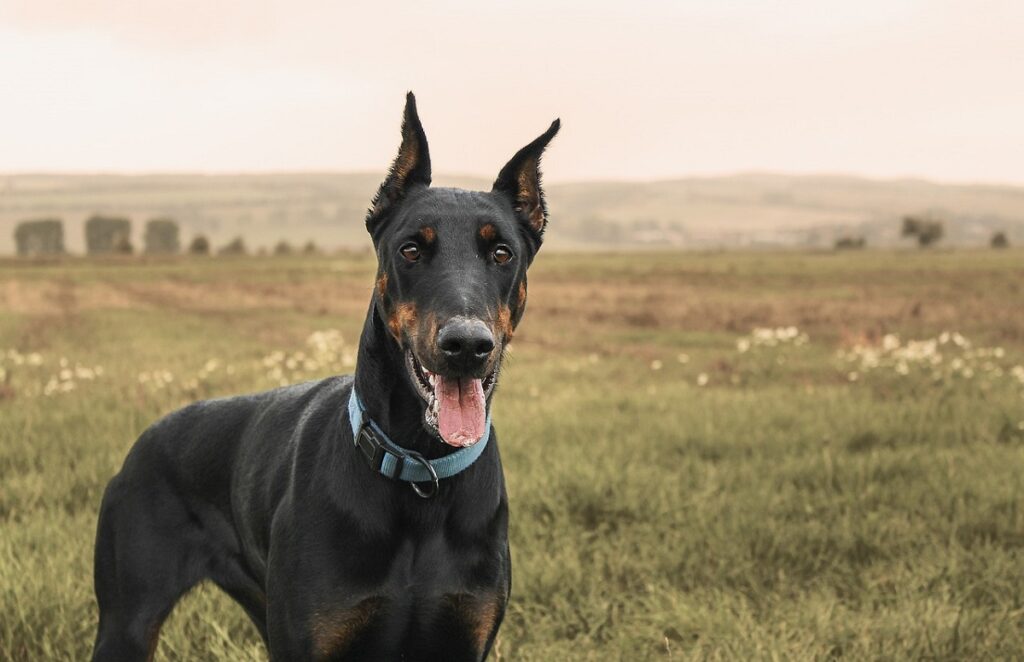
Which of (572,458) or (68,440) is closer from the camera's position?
(572,458)

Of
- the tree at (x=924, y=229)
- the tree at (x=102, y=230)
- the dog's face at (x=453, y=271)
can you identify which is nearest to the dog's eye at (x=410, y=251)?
the dog's face at (x=453, y=271)

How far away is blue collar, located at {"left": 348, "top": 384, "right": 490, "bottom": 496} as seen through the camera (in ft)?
9.80

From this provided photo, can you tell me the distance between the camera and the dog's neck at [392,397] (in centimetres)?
307

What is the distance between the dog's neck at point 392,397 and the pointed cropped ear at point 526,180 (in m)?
0.77

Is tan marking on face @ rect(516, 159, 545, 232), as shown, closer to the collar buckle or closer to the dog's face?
the dog's face

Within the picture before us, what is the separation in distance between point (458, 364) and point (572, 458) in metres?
→ 4.30

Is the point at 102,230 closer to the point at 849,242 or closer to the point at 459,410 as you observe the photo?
the point at 849,242

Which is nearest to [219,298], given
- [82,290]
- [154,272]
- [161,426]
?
[82,290]

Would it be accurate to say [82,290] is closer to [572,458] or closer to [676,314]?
[676,314]

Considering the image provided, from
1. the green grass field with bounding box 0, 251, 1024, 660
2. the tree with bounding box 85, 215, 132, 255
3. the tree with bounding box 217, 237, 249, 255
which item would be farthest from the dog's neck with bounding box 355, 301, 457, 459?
the tree with bounding box 85, 215, 132, 255

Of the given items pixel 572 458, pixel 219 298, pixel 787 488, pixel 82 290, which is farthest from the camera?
pixel 82 290

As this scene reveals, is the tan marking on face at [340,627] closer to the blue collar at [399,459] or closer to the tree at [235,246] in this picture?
the blue collar at [399,459]

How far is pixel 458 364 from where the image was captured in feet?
8.82

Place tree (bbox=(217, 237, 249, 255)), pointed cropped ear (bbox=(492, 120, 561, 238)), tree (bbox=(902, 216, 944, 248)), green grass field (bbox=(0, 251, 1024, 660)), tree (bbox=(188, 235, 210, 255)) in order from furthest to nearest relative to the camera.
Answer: tree (bbox=(902, 216, 944, 248)) < tree (bbox=(188, 235, 210, 255)) < tree (bbox=(217, 237, 249, 255)) < green grass field (bbox=(0, 251, 1024, 660)) < pointed cropped ear (bbox=(492, 120, 561, 238))
